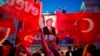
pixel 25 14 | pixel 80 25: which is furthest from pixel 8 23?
pixel 80 25

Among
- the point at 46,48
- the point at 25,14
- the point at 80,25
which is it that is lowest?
the point at 46,48

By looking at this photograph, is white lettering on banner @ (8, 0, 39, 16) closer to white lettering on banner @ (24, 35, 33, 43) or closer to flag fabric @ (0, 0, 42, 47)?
flag fabric @ (0, 0, 42, 47)

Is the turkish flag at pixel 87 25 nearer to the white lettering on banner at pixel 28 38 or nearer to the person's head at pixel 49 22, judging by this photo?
the person's head at pixel 49 22

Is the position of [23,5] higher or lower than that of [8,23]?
higher

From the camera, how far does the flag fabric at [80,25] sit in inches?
102

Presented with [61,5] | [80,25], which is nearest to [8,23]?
[61,5]

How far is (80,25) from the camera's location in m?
2.64

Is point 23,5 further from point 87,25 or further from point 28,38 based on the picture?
point 87,25

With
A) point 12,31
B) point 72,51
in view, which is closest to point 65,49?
A: point 72,51

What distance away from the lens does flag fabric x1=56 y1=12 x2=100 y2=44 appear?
2.60m

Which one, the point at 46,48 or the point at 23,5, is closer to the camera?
the point at 46,48

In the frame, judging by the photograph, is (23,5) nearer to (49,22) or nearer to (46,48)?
(49,22)

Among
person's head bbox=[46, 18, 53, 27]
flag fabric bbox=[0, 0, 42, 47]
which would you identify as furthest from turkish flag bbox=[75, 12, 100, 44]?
flag fabric bbox=[0, 0, 42, 47]

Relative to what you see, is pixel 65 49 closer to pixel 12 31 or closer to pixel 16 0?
pixel 12 31
